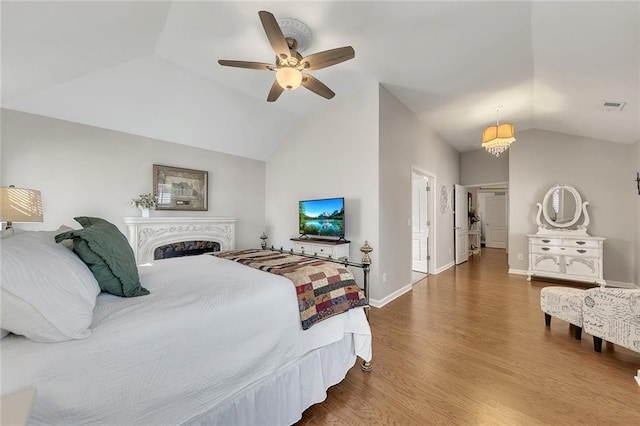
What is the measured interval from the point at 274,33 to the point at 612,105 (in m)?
4.23

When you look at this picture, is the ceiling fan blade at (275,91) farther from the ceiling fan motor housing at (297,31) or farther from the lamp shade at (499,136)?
the lamp shade at (499,136)

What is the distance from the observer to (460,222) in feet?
20.0

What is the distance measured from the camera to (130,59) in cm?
284

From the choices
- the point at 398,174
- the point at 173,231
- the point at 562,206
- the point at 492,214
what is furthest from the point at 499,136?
the point at 492,214

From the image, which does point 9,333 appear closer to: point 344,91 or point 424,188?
point 344,91

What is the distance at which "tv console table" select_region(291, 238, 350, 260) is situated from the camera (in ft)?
11.3

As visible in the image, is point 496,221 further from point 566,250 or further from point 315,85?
point 315,85

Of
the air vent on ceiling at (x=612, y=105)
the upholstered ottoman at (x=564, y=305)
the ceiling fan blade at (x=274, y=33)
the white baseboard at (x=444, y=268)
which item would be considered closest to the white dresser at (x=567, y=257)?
the white baseboard at (x=444, y=268)

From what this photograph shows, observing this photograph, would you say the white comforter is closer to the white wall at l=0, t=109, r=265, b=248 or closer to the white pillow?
the white pillow

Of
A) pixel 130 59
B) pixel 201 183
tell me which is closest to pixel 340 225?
pixel 201 183

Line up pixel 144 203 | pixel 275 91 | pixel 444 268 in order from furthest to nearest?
pixel 444 268
pixel 144 203
pixel 275 91

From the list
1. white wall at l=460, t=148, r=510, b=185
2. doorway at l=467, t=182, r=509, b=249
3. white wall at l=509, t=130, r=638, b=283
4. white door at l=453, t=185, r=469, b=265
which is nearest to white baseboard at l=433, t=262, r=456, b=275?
white door at l=453, t=185, r=469, b=265

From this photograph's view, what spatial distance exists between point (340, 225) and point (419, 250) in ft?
8.20

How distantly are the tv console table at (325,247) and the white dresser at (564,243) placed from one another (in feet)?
12.1
